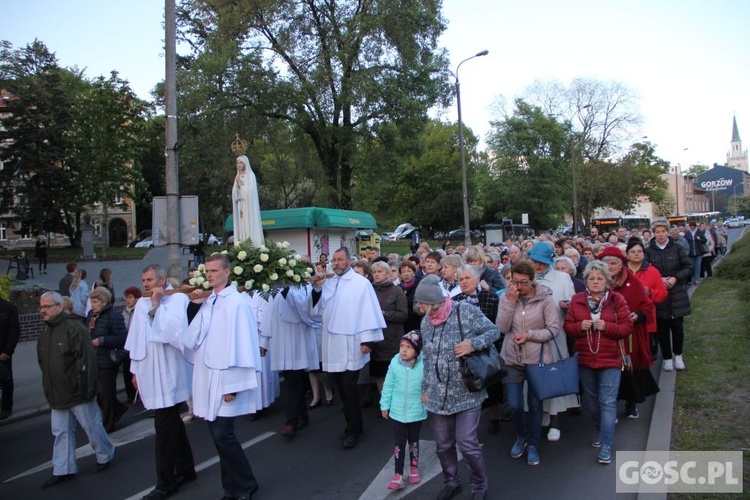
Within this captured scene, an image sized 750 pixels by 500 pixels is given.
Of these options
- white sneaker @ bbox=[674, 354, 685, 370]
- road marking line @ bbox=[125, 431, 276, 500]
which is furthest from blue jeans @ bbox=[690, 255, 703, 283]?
road marking line @ bbox=[125, 431, 276, 500]

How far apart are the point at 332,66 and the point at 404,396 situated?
2155 cm

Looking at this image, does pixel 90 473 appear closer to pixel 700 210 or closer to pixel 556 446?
pixel 556 446

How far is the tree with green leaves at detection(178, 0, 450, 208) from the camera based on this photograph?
2400 cm

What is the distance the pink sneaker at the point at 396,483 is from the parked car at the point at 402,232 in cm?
5276

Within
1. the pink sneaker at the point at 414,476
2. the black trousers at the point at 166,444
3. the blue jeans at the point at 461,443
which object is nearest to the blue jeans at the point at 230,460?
the black trousers at the point at 166,444

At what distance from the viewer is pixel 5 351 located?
24.7 feet

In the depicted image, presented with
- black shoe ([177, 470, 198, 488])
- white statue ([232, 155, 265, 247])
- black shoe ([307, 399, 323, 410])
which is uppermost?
white statue ([232, 155, 265, 247])

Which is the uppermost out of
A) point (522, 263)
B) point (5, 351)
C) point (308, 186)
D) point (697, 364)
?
point (308, 186)

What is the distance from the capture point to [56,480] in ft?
18.9

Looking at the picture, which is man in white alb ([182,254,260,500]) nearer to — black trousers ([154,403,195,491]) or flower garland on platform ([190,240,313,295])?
black trousers ([154,403,195,491])

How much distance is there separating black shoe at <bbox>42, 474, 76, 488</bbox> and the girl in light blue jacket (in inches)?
→ 130

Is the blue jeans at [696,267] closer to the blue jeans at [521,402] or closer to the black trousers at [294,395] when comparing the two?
the blue jeans at [521,402]

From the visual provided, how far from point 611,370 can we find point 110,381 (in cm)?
593

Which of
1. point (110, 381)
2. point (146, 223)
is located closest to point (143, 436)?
point (110, 381)
